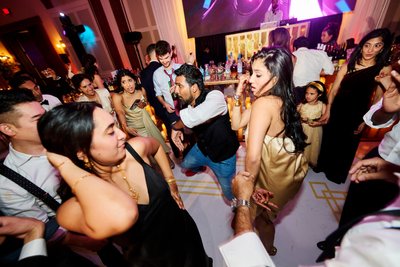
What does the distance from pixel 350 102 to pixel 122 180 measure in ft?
9.15

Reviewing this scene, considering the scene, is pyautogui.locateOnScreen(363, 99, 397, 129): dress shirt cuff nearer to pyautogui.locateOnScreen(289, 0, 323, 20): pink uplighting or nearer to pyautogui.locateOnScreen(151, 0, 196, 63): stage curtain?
pyautogui.locateOnScreen(289, 0, 323, 20): pink uplighting

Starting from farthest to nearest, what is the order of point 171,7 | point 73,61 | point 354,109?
point 73,61 → point 171,7 → point 354,109

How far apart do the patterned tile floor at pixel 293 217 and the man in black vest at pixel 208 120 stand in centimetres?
78

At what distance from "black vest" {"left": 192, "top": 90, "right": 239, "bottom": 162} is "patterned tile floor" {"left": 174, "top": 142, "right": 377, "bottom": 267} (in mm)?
987

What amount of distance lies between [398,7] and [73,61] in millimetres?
12551

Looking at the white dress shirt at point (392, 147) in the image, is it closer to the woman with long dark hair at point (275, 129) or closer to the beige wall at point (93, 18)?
the woman with long dark hair at point (275, 129)

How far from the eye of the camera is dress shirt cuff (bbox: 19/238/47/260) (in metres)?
0.97

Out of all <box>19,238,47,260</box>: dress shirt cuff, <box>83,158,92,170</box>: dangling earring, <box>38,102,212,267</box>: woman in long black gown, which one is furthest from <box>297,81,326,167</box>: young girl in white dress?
<box>19,238,47,260</box>: dress shirt cuff

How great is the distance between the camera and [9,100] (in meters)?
1.52

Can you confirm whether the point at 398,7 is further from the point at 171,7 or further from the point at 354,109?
the point at 171,7

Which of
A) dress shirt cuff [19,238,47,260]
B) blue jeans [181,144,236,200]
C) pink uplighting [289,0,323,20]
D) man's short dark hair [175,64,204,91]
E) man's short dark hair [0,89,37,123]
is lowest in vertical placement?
blue jeans [181,144,236,200]

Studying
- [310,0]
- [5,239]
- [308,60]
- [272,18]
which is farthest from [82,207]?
[310,0]

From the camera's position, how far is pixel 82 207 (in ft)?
2.91

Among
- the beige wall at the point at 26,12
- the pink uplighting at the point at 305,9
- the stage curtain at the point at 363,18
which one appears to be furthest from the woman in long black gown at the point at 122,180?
the beige wall at the point at 26,12
